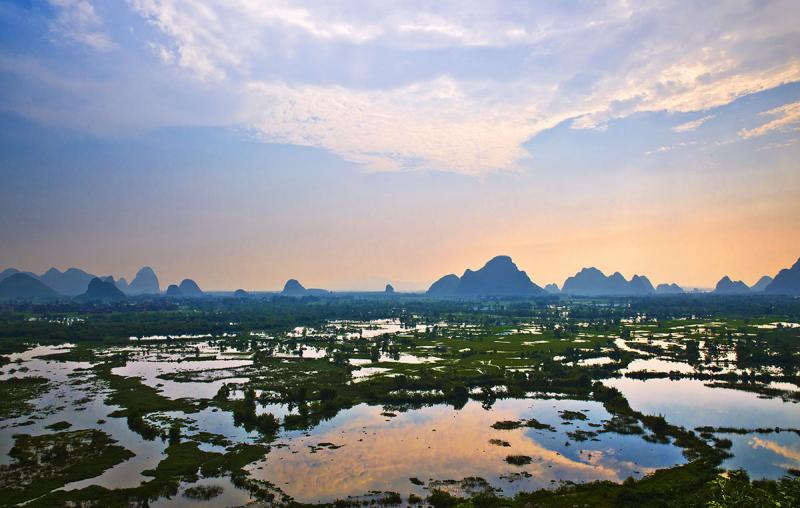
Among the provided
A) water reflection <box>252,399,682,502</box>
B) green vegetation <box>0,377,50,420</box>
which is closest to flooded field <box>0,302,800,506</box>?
water reflection <box>252,399,682,502</box>

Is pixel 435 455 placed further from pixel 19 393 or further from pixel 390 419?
pixel 19 393

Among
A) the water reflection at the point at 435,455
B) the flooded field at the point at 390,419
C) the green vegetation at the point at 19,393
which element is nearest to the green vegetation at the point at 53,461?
the flooded field at the point at 390,419

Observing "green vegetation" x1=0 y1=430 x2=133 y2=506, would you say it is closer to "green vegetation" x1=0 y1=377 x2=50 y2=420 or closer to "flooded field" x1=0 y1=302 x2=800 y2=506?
"flooded field" x1=0 y1=302 x2=800 y2=506

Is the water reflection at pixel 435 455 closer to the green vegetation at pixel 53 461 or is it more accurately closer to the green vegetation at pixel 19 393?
the green vegetation at pixel 53 461

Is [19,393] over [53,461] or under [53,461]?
over

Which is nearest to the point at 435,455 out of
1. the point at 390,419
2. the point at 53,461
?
the point at 390,419

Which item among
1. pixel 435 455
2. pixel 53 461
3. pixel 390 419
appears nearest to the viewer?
pixel 53 461

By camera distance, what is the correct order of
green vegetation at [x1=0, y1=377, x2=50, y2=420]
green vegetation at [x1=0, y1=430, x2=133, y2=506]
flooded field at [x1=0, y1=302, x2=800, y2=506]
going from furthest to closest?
green vegetation at [x1=0, y1=377, x2=50, y2=420] < flooded field at [x1=0, y1=302, x2=800, y2=506] < green vegetation at [x1=0, y1=430, x2=133, y2=506]

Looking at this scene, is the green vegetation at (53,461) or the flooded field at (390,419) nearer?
the green vegetation at (53,461)
